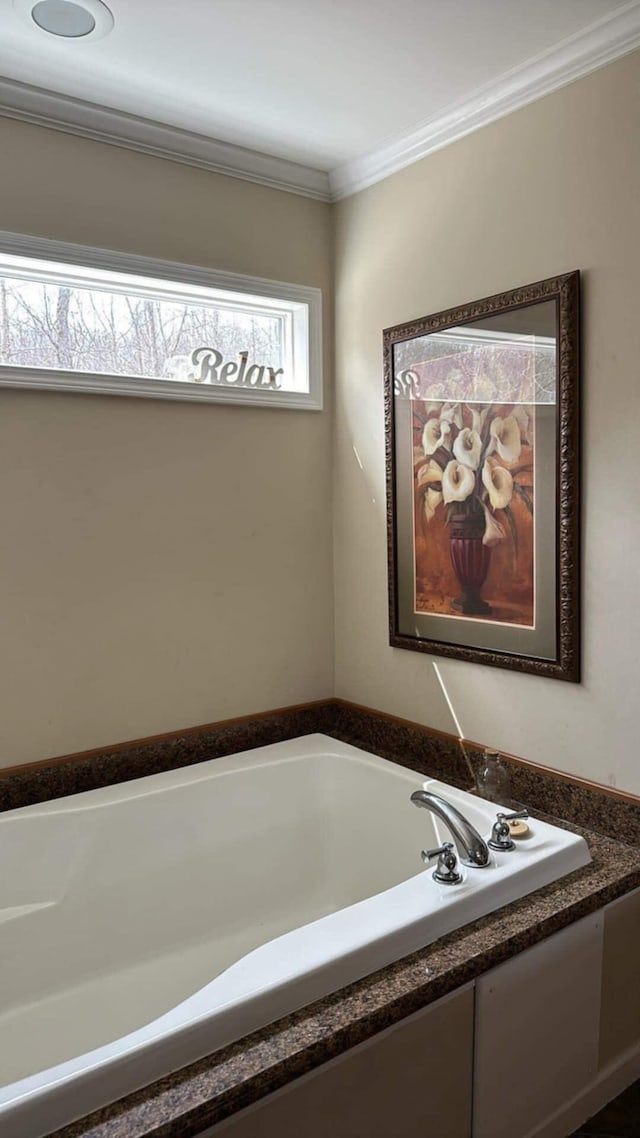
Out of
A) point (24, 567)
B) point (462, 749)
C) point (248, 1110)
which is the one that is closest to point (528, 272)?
point (462, 749)

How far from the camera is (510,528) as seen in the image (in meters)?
2.23

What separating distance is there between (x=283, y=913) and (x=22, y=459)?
1.53m

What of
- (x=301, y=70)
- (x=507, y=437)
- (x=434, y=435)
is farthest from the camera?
(x=434, y=435)

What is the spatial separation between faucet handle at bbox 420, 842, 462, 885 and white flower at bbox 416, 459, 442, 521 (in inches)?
43.5

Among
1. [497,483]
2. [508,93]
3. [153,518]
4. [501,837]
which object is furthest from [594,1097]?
[508,93]

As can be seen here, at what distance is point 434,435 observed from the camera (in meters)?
2.46

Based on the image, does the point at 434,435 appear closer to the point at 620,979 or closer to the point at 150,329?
the point at 150,329

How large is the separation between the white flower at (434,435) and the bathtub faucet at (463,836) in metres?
1.10

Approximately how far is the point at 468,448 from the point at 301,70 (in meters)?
1.11

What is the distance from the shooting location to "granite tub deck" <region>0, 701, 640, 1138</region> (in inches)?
46.9

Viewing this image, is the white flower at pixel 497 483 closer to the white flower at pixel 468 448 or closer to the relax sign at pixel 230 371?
the white flower at pixel 468 448

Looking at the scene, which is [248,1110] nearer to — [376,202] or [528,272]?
[528,272]

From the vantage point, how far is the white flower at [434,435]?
2.41 meters

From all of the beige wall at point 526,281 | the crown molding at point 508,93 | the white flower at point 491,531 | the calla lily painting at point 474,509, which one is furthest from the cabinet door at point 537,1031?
the crown molding at point 508,93
